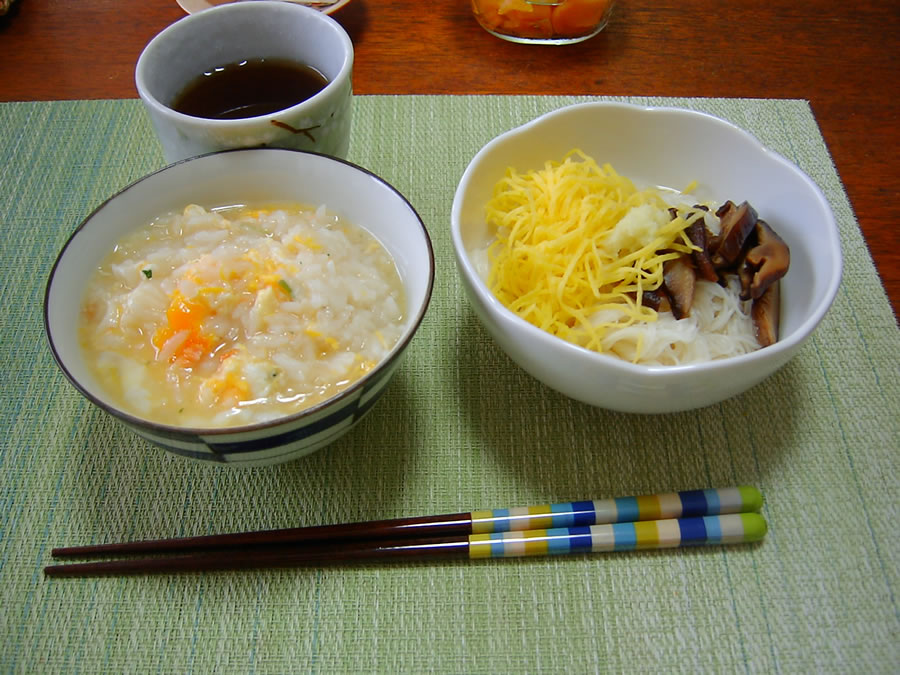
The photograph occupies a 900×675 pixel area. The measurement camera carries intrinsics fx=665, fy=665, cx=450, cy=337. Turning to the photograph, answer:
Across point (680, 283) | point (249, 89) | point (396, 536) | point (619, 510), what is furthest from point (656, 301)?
point (249, 89)

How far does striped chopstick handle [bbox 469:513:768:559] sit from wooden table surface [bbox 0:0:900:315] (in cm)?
123

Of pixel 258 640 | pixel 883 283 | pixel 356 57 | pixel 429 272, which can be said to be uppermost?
pixel 429 272

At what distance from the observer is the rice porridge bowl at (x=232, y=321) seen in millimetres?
1119

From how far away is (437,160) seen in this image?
185 centimetres

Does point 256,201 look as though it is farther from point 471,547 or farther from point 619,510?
point 619,510

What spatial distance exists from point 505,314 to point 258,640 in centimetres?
69

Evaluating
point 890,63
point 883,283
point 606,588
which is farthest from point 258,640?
point 890,63

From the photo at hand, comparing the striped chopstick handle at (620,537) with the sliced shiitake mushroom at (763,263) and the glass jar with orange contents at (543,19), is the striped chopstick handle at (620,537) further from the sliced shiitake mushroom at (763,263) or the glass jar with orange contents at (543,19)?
the glass jar with orange contents at (543,19)

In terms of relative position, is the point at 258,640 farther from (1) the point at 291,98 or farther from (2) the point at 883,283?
(2) the point at 883,283

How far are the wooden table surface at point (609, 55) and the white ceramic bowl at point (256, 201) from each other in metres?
0.80

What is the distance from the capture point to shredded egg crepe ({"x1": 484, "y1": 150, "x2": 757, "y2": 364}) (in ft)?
4.27

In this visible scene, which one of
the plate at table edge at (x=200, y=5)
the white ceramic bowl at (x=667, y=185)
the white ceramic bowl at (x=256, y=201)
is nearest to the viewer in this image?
the white ceramic bowl at (x=256, y=201)

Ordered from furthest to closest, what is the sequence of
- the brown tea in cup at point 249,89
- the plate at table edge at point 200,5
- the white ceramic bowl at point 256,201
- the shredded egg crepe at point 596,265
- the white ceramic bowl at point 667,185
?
1. the plate at table edge at point 200,5
2. the brown tea in cup at point 249,89
3. the shredded egg crepe at point 596,265
4. the white ceramic bowl at point 667,185
5. the white ceramic bowl at point 256,201

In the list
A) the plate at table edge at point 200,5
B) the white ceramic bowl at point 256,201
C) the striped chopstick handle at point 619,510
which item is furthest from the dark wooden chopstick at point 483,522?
the plate at table edge at point 200,5
